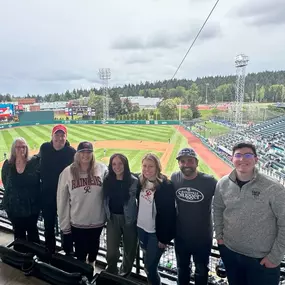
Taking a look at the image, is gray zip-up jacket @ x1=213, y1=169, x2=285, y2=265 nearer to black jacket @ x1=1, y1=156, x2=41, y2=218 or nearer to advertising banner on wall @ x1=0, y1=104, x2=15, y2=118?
black jacket @ x1=1, y1=156, x2=41, y2=218

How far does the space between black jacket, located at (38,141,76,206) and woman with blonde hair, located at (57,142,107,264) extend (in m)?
0.13

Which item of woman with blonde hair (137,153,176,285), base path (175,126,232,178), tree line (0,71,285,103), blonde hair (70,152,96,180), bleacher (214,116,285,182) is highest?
tree line (0,71,285,103)

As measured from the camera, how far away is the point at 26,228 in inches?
66.2

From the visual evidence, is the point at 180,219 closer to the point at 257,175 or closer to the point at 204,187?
the point at 204,187

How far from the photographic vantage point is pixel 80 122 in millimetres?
25344

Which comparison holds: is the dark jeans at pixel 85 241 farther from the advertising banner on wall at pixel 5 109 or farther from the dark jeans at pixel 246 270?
the advertising banner on wall at pixel 5 109

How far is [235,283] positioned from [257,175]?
530 mm

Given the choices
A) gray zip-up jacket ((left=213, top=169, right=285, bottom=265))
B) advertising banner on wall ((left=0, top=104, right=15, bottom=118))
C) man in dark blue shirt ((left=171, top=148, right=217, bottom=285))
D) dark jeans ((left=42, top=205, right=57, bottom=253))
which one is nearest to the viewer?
gray zip-up jacket ((left=213, top=169, right=285, bottom=265))

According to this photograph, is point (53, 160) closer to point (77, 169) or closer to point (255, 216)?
point (77, 169)

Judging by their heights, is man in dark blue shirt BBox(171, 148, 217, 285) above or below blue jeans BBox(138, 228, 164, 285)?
above

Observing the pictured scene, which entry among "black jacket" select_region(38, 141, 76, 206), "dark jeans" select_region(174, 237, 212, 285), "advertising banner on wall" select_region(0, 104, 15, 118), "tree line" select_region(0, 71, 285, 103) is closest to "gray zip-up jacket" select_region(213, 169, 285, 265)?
"dark jeans" select_region(174, 237, 212, 285)

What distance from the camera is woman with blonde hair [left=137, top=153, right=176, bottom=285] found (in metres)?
1.27

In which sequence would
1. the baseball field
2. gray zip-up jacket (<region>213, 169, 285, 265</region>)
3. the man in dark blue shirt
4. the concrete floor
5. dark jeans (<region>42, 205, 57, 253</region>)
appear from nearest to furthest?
gray zip-up jacket (<region>213, 169, 285, 265</region>)
the man in dark blue shirt
the concrete floor
dark jeans (<region>42, 205, 57, 253</region>)
the baseball field

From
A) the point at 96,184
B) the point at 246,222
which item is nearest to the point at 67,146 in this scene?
the point at 96,184
